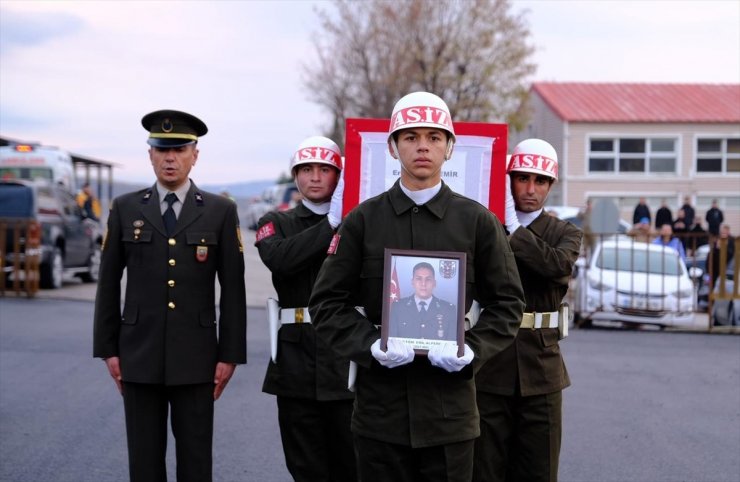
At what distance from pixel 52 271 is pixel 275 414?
11002 mm

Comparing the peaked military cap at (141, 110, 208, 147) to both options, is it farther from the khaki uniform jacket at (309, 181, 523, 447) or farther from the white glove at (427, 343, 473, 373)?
the white glove at (427, 343, 473, 373)

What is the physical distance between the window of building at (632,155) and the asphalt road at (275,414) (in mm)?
30848

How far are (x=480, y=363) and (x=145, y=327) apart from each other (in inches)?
79.3

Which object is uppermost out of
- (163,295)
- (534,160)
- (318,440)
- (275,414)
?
(534,160)

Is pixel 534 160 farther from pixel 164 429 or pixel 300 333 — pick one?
pixel 164 429

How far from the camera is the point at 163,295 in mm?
5047

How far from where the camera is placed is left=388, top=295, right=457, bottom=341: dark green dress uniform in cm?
367

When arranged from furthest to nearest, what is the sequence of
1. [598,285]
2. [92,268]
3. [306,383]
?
[92,268] → [598,285] → [306,383]

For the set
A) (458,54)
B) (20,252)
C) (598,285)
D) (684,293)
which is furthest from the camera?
(458,54)

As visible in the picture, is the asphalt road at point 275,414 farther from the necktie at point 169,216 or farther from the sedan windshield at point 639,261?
the sedan windshield at point 639,261

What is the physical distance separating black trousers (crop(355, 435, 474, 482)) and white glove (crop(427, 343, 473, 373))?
38cm

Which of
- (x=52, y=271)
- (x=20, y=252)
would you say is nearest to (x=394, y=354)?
(x=20, y=252)

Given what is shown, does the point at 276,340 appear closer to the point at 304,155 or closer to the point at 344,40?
the point at 304,155

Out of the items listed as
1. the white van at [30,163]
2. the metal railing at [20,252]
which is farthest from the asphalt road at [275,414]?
the white van at [30,163]
